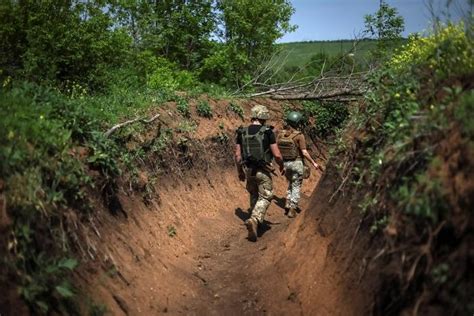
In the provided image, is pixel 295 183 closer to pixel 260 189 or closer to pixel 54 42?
pixel 260 189

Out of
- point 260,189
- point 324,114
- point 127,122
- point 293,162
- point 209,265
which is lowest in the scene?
point 209,265

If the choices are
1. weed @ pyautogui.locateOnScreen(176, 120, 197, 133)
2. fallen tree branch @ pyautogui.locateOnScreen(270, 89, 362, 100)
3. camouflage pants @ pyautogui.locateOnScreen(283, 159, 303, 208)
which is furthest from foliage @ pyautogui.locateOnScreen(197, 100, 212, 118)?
fallen tree branch @ pyautogui.locateOnScreen(270, 89, 362, 100)

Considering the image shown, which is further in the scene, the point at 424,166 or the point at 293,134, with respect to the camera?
the point at 293,134

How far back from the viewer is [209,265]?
8070 mm

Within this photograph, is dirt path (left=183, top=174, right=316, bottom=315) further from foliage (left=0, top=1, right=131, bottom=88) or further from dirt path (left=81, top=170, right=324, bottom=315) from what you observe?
foliage (left=0, top=1, right=131, bottom=88)

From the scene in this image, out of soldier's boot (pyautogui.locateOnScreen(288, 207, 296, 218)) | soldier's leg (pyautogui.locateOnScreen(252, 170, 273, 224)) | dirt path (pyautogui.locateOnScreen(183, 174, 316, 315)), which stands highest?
soldier's leg (pyautogui.locateOnScreen(252, 170, 273, 224))

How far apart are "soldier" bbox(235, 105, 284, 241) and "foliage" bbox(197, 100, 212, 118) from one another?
9.64 feet

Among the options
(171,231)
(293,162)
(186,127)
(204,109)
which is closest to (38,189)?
(171,231)

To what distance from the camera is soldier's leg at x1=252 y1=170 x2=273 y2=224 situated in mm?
9352

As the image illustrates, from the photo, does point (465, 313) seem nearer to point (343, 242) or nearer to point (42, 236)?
point (343, 242)

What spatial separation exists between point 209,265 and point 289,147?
156 inches

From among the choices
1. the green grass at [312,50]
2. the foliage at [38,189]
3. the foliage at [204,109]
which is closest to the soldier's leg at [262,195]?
the foliage at [204,109]

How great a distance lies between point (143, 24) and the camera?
23625mm

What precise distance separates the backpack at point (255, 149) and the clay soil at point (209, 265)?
1.43 metres
